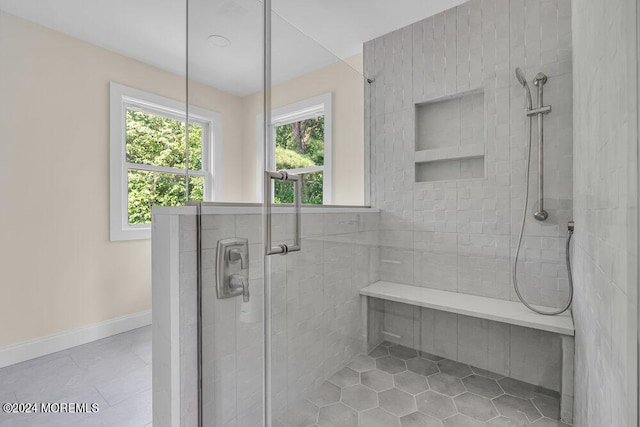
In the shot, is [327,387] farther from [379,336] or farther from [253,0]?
[253,0]

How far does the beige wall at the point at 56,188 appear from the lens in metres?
1.99

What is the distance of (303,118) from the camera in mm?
1504

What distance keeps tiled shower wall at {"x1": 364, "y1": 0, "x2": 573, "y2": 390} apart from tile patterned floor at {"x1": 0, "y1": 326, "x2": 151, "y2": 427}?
151 centimetres

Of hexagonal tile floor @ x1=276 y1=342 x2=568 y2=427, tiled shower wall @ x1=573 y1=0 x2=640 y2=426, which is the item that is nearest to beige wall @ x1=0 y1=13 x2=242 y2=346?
hexagonal tile floor @ x1=276 y1=342 x2=568 y2=427

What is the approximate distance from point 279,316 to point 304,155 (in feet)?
2.59

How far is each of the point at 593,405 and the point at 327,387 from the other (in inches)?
39.4

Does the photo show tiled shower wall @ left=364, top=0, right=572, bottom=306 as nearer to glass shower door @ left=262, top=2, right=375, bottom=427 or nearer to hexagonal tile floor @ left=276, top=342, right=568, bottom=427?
glass shower door @ left=262, top=2, right=375, bottom=427

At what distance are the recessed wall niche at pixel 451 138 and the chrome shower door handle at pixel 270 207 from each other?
2.42 feet

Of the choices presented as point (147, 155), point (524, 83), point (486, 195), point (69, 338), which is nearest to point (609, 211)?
point (486, 195)

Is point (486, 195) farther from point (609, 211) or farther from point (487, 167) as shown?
point (609, 211)

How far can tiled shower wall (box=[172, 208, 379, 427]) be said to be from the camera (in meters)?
1.11

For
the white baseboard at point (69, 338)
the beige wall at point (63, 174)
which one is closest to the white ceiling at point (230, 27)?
the beige wall at point (63, 174)

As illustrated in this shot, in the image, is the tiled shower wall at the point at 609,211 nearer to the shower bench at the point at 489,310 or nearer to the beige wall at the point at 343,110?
the shower bench at the point at 489,310

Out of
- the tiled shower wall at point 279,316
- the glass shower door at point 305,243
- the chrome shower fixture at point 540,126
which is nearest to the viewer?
the tiled shower wall at point 279,316
